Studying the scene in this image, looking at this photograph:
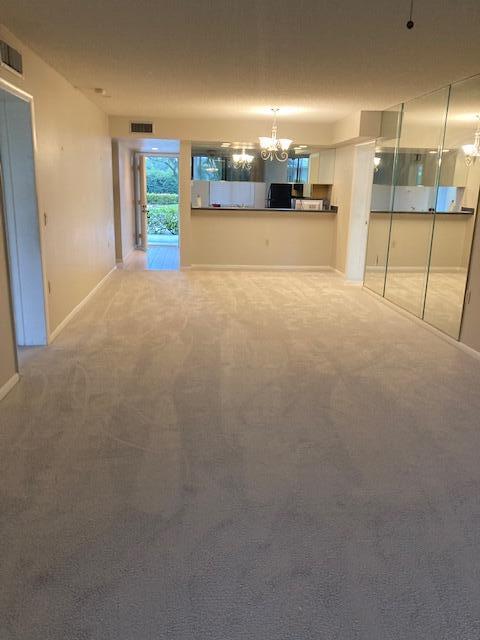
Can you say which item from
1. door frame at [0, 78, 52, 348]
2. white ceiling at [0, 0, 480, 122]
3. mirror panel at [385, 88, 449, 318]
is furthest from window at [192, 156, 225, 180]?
door frame at [0, 78, 52, 348]

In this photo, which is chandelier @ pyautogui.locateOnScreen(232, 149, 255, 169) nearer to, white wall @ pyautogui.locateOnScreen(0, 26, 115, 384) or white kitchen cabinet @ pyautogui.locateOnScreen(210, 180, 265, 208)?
white kitchen cabinet @ pyautogui.locateOnScreen(210, 180, 265, 208)

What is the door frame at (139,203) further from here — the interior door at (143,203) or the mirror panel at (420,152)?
the mirror panel at (420,152)

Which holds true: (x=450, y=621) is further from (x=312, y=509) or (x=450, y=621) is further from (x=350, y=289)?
(x=350, y=289)

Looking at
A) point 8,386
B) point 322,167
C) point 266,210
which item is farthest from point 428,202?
point 8,386

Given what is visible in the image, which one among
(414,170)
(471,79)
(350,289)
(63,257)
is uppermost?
(471,79)

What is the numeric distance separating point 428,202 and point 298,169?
3.96 metres

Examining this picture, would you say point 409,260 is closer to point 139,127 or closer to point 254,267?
point 254,267

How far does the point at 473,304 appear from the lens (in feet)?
A: 15.2

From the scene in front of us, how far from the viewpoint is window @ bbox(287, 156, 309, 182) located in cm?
904

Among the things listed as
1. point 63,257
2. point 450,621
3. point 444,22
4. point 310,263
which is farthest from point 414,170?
point 450,621

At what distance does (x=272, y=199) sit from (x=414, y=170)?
3.59 metres

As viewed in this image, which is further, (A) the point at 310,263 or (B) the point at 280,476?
(A) the point at 310,263

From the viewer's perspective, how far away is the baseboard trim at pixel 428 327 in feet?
15.1

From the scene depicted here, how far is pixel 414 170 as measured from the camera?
5.89m
